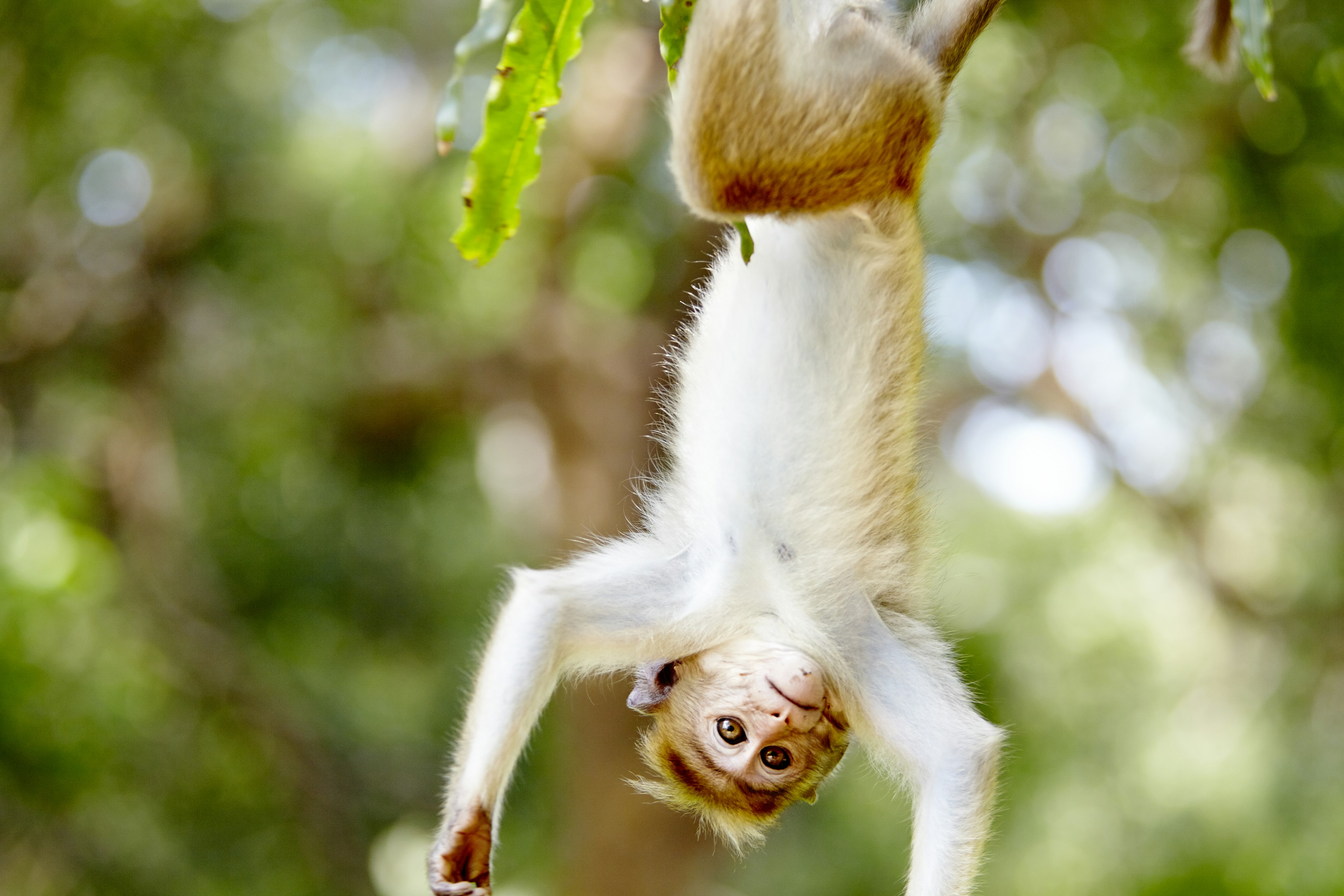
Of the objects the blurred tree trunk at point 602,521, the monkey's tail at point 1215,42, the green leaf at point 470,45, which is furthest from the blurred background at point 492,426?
the green leaf at point 470,45

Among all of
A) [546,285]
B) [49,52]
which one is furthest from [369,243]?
[49,52]

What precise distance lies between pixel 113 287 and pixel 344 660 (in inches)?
160

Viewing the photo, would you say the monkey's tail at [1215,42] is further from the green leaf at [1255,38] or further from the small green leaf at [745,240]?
the small green leaf at [745,240]

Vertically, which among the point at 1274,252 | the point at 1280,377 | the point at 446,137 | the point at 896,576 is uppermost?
the point at 446,137

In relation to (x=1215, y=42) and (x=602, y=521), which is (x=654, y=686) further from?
(x=602, y=521)

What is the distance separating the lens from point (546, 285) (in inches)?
317

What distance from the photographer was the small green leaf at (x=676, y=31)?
2219 mm

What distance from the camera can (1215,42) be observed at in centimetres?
264

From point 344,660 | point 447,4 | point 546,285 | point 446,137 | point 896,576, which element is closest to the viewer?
point 446,137

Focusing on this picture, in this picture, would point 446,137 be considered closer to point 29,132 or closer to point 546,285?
point 546,285

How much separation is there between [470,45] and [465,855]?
1.56 meters

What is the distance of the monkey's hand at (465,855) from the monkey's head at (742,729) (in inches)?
19.0

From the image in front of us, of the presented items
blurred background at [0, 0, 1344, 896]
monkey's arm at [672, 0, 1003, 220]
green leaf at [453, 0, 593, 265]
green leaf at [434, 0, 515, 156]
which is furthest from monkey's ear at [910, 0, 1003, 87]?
blurred background at [0, 0, 1344, 896]

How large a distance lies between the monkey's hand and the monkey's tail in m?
2.25
